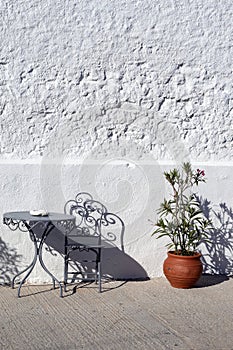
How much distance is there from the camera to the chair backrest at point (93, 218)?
19.7ft

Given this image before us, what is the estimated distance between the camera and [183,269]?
5.62 meters

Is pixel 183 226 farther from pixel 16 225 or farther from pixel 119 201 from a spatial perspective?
pixel 16 225

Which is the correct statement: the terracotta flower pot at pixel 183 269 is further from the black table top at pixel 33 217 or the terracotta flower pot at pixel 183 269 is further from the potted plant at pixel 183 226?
the black table top at pixel 33 217

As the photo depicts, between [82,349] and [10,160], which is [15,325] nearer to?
[82,349]

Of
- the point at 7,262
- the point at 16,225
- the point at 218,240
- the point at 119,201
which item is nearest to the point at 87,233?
the point at 119,201

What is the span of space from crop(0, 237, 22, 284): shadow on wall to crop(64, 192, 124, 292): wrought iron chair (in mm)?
551

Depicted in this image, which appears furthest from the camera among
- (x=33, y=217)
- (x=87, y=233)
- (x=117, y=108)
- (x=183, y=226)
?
(x=117, y=108)

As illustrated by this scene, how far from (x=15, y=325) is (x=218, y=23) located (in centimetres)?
406

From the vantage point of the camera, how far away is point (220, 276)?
6.27m

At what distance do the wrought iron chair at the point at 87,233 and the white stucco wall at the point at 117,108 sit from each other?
95 millimetres

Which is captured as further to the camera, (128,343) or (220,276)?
(220,276)

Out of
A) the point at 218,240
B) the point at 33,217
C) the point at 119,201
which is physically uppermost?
the point at 119,201

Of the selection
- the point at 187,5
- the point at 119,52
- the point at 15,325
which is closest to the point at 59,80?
the point at 119,52

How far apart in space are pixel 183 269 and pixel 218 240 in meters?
0.83
